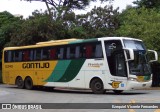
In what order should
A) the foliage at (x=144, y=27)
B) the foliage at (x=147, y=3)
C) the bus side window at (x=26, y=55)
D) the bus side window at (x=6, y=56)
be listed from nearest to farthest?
1. the bus side window at (x=26, y=55)
2. the bus side window at (x=6, y=56)
3. the foliage at (x=144, y=27)
4. the foliage at (x=147, y=3)

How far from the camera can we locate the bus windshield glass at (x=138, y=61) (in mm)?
23922

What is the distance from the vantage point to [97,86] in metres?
25.1

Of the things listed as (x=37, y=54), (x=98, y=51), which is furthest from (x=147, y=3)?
(x=98, y=51)

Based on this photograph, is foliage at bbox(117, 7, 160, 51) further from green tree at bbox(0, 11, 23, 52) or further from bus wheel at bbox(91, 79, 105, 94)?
green tree at bbox(0, 11, 23, 52)

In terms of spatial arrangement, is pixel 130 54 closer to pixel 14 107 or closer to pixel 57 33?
pixel 14 107

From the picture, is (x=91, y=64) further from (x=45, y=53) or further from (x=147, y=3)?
(x=147, y=3)

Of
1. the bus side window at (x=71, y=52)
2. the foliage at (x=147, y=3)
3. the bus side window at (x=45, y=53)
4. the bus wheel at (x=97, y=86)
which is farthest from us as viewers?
the foliage at (x=147, y=3)

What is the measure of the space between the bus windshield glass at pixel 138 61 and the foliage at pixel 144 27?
11.3m

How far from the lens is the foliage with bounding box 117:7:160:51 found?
3592cm

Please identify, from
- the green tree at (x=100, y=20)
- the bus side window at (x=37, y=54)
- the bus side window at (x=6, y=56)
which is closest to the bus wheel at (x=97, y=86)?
the bus side window at (x=37, y=54)

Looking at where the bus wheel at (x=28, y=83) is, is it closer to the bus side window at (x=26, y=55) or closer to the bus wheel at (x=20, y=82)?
the bus wheel at (x=20, y=82)

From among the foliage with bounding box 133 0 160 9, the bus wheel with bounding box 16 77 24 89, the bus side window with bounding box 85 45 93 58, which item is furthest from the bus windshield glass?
the foliage with bounding box 133 0 160 9

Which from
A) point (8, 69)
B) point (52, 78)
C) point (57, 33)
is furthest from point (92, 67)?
point (57, 33)

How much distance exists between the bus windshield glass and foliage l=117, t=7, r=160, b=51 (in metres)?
11.3
